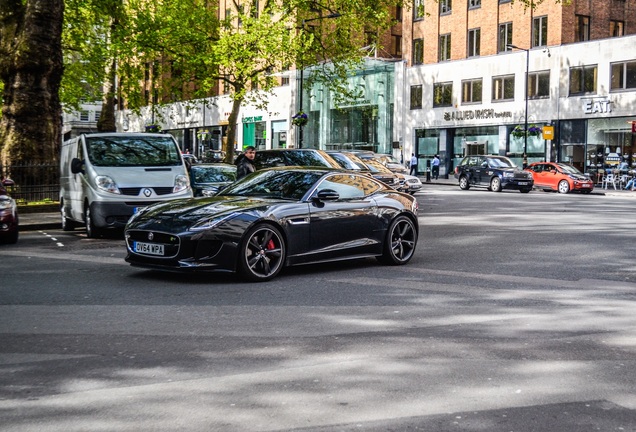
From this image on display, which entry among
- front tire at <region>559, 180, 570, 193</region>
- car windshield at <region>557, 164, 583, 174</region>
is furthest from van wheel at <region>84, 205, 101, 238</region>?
car windshield at <region>557, 164, 583, 174</region>

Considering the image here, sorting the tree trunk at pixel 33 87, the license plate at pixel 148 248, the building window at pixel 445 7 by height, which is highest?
the building window at pixel 445 7

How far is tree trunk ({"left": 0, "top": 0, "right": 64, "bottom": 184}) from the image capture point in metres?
24.1

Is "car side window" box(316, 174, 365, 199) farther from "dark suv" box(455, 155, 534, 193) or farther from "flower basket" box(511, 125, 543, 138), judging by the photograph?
"flower basket" box(511, 125, 543, 138)

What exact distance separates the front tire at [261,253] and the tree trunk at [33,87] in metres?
15.9

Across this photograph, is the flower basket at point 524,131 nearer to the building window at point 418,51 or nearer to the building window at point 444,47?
the building window at point 444,47

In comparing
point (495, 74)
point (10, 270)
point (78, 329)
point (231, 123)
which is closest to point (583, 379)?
point (78, 329)

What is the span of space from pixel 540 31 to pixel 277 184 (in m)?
43.4

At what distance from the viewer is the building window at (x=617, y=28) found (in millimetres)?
52384

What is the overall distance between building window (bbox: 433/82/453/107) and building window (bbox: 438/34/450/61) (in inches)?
73.4

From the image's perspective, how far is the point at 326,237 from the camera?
11.3 metres

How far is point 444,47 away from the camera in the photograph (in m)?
58.9

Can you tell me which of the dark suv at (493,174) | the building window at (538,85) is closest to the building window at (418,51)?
the building window at (538,85)

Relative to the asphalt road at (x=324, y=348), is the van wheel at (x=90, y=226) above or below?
above

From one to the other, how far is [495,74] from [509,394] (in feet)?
166
